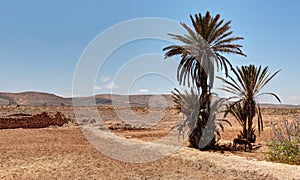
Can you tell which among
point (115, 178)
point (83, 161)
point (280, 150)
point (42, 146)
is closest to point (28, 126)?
point (42, 146)

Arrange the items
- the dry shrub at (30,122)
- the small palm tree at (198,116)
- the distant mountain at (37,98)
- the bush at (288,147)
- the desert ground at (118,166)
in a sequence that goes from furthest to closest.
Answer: the distant mountain at (37,98)
the dry shrub at (30,122)
the small palm tree at (198,116)
the bush at (288,147)
the desert ground at (118,166)

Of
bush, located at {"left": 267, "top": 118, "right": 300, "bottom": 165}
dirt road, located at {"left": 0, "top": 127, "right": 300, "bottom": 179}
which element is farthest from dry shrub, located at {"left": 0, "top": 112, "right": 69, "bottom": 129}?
bush, located at {"left": 267, "top": 118, "right": 300, "bottom": 165}

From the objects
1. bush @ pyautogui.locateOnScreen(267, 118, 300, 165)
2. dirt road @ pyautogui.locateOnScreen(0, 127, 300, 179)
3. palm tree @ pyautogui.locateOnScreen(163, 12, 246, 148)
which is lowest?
dirt road @ pyautogui.locateOnScreen(0, 127, 300, 179)

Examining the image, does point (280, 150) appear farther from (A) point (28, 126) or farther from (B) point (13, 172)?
(A) point (28, 126)

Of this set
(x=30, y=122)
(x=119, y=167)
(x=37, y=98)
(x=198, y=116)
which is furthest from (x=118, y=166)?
(x=37, y=98)

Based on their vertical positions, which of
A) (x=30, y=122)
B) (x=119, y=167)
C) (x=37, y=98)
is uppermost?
(x=37, y=98)

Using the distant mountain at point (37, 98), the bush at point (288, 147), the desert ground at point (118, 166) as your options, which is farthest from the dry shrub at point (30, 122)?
the distant mountain at point (37, 98)

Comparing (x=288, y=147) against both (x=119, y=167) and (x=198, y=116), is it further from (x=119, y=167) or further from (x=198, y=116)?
(x=119, y=167)

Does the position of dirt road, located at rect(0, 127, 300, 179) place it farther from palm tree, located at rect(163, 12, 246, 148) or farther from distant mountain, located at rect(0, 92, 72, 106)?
distant mountain, located at rect(0, 92, 72, 106)

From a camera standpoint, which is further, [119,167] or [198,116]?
[198,116]

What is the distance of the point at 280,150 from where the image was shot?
333 inches

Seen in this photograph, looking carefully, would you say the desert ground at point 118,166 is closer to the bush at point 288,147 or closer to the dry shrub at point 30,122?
the bush at point 288,147

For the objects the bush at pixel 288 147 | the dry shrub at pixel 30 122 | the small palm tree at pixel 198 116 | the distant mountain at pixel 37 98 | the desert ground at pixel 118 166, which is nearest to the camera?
the desert ground at pixel 118 166

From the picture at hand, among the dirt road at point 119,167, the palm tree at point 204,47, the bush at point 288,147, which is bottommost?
the dirt road at point 119,167
